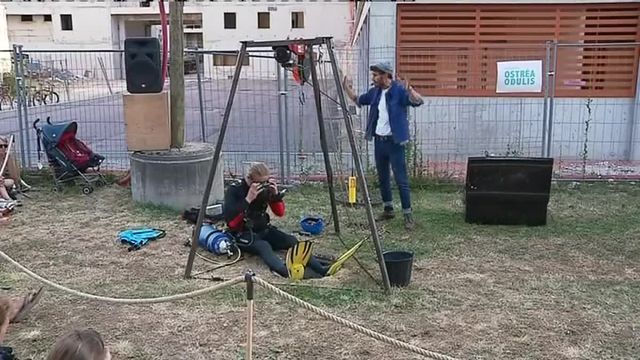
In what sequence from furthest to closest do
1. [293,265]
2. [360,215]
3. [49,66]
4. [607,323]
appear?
1. [49,66]
2. [360,215]
3. [293,265]
4. [607,323]

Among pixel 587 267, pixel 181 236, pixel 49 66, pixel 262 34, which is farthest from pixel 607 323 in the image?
pixel 262 34

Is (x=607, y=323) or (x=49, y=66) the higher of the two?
(x=49, y=66)

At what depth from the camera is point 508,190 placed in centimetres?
681

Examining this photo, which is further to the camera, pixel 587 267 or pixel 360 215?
pixel 360 215

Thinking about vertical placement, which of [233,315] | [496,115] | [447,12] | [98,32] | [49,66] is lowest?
[233,315]

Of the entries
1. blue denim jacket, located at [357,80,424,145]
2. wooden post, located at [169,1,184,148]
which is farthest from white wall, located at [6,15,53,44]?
blue denim jacket, located at [357,80,424,145]

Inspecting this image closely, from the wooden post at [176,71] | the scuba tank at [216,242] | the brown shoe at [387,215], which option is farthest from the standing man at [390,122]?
the wooden post at [176,71]

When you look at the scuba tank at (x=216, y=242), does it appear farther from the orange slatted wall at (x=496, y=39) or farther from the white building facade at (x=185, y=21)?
the white building facade at (x=185, y=21)

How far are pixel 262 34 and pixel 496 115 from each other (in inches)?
1531

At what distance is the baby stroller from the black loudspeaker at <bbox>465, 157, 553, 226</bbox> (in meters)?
4.84

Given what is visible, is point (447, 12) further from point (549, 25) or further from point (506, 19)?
point (549, 25)

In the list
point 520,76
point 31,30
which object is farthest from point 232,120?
point 31,30

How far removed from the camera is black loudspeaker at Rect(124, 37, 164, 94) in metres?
7.45

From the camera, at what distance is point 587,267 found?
18.4 feet
